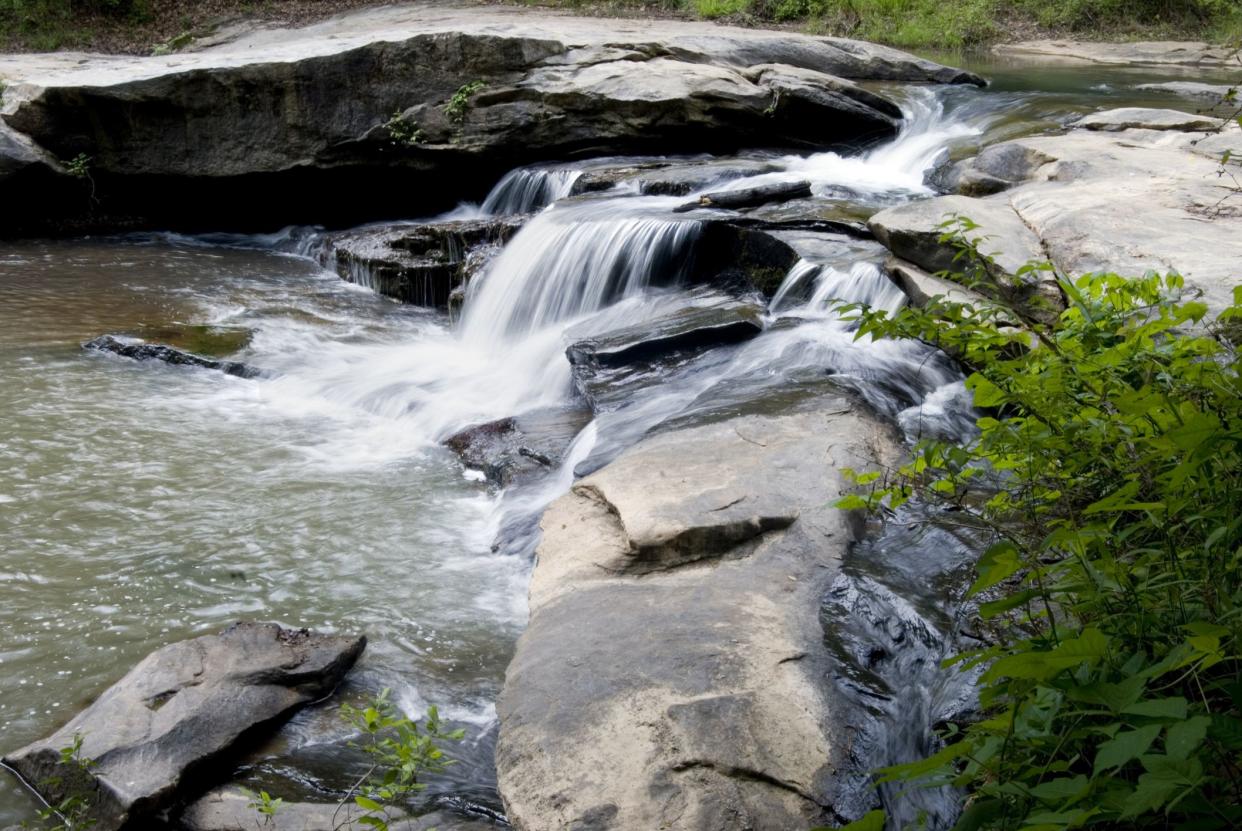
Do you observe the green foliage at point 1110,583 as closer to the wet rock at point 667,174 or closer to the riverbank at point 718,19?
the wet rock at point 667,174

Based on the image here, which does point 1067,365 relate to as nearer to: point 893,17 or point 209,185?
point 209,185

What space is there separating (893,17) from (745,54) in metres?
7.46

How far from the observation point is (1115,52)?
1714cm

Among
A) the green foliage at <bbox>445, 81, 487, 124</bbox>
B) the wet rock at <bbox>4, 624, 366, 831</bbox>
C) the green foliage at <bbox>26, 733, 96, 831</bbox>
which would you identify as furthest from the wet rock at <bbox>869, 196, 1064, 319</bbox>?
the green foliage at <bbox>445, 81, 487, 124</bbox>

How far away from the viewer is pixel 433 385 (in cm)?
802

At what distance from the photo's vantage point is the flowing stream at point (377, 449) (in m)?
4.09

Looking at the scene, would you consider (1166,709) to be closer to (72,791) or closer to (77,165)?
(72,791)

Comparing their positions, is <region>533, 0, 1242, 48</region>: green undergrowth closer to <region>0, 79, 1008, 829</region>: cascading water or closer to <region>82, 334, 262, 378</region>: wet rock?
<region>0, 79, 1008, 829</region>: cascading water

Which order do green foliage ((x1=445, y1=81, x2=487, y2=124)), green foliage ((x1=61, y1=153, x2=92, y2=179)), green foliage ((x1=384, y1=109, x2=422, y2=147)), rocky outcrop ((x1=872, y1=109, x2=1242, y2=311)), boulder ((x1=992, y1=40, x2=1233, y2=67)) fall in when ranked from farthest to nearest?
boulder ((x1=992, y1=40, x2=1233, y2=67))
green foliage ((x1=61, y1=153, x2=92, y2=179))
green foliage ((x1=384, y1=109, x2=422, y2=147))
green foliage ((x1=445, y1=81, x2=487, y2=124))
rocky outcrop ((x1=872, y1=109, x2=1242, y2=311))

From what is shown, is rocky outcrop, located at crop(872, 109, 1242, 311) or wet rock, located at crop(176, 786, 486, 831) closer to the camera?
wet rock, located at crop(176, 786, 486, 831)

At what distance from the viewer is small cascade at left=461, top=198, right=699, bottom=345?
8383 millimetres

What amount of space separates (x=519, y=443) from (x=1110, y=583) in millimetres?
4657

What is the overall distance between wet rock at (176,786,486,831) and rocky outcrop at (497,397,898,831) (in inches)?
15.5

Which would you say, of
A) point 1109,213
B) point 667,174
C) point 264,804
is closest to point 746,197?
point 667,174
